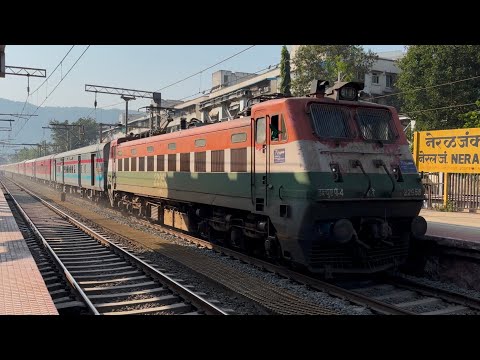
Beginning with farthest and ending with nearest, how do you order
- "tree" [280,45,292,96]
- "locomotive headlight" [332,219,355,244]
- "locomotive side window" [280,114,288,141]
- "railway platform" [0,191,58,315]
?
"tree" [280,45,292,96], "locomotive side window" [280,114,288,141], "locomotive headlight" [332,219,355,244], "railway platform" [0,191,58,315]

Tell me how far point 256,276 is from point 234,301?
5.51ft

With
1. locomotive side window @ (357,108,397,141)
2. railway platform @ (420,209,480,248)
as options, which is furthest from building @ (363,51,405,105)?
locomotive side window @ (357,108,397,141)

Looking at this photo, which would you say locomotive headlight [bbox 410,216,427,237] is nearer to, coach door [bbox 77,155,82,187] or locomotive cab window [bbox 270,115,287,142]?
locomotive cab window [bbox 270,115,287,142]

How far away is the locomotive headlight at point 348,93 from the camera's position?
10.0 meters

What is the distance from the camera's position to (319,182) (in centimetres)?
866

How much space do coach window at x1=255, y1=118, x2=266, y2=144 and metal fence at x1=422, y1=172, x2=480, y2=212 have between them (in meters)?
12.9

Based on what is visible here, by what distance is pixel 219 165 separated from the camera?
1191 centimetres

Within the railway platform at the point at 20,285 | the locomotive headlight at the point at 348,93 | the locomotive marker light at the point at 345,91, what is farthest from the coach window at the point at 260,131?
the railway platform at the point at 20,285

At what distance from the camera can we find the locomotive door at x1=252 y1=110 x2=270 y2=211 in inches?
388

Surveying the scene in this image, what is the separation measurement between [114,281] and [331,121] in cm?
575

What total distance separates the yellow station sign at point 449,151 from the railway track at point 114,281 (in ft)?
48.7

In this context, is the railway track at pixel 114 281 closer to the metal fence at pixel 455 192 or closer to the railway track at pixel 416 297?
the railway track at pixel 416 297
